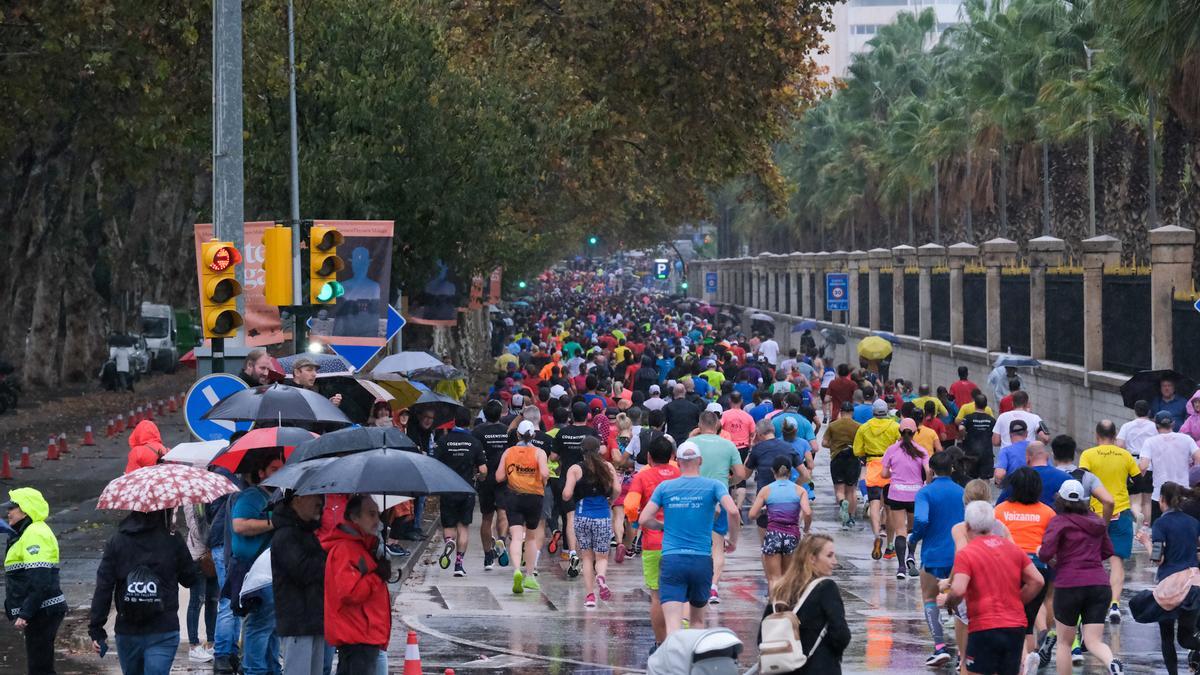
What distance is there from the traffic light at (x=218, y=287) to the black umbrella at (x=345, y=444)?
4.10 metres

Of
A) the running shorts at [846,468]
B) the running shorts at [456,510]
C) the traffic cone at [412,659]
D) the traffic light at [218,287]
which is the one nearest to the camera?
the traffic cone at [412,659]

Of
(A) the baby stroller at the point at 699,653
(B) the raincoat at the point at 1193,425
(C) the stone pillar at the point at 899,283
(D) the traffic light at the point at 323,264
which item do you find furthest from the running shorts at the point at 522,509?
(C) the stone pillar at the point at 899,283

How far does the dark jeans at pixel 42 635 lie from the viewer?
11789mm

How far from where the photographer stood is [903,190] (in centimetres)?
6575

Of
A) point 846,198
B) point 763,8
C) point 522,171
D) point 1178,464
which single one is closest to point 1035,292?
point 763,8

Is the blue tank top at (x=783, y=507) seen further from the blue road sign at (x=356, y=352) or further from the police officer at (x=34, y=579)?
the blue road sign at (x=356, y=352)

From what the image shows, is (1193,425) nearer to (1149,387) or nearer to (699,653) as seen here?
(1149,387)

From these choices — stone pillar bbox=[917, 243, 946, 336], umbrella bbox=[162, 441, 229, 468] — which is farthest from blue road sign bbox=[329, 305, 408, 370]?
stone pillar bbox=[917, 243, 946, 336]

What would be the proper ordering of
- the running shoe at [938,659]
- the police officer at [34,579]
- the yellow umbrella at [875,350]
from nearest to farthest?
the police officer at [34,579] < the running shoe at [938,659] < the yellow umbrella at [875,350]

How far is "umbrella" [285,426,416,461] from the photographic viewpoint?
34.8 feet

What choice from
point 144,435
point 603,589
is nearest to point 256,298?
point 144,435

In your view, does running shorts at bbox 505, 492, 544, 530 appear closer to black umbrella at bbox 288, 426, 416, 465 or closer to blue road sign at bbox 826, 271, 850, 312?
black umbrella at bbox 288, 426, 416, 465

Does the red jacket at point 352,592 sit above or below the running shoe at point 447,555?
above

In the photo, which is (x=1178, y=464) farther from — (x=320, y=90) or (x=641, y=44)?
(x=641, y=44)
